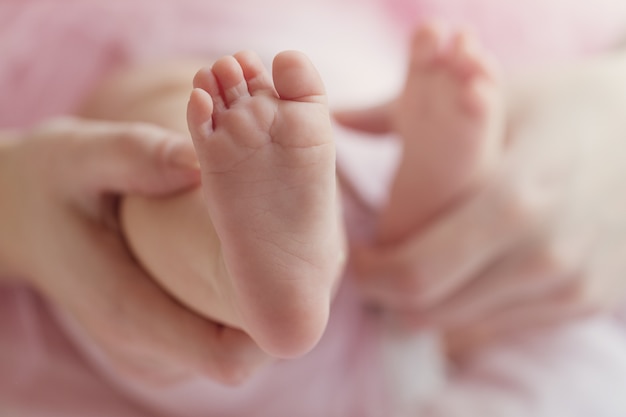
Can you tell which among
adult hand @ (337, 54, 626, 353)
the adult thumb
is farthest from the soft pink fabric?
the adult thumb

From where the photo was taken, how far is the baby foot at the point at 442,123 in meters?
0.46

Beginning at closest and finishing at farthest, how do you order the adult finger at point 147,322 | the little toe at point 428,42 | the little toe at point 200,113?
the little toe at point 200,113
the adult finger at point 147,322
the little toe at point 428,42

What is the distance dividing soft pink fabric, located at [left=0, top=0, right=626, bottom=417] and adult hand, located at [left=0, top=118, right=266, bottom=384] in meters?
0.08

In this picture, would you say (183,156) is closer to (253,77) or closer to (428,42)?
(253,77)

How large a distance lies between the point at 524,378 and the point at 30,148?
1.32ft

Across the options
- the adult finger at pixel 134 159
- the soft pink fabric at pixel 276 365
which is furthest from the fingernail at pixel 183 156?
the soft pink fabric at pixel 276 365

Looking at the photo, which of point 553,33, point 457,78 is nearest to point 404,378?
point 457,78

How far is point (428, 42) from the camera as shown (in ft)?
1.54

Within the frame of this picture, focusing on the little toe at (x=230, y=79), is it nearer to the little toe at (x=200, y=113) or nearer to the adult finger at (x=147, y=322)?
the little toe at (x=200, y=113)

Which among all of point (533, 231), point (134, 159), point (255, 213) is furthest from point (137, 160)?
point (533, 231)

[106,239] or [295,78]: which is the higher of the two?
[295,78]

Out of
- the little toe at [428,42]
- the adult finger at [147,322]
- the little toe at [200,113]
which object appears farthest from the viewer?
the little toe at [428,42]

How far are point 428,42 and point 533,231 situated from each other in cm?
16

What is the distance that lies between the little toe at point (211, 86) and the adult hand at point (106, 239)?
88 mm
